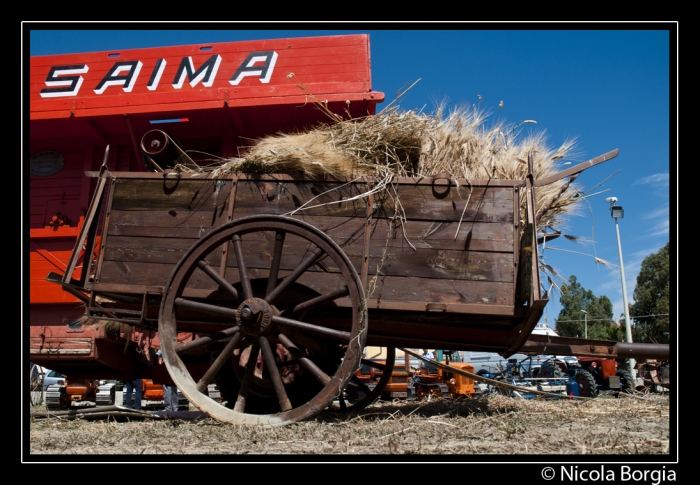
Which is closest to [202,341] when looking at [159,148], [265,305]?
[265,305]

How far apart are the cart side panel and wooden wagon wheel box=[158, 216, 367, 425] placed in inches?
9.5

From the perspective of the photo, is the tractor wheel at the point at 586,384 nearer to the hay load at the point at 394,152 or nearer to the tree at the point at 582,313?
the hay load at the point at 394,152

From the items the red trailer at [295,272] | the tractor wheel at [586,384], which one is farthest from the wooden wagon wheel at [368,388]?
the tractor wheel at [586,384]

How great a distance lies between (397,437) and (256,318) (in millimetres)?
1181

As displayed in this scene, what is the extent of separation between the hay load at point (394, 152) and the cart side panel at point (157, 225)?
210 millimetres

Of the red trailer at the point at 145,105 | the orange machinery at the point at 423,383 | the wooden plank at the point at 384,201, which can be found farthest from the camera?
the orange machinery at the point at 423,383

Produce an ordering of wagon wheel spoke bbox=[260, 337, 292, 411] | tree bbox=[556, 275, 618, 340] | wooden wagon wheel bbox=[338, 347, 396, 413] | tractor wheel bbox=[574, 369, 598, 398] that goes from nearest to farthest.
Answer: wagon wheel spoke bbox=[260, 337, 292, 411] → wooden wagon wheel bbox=[338, 347, 396, 413] → tractor wheel bbox=[574, 369, 598, 398] → tree bbox=[556, 275, 618, 340]

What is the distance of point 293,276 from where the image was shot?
343 cm

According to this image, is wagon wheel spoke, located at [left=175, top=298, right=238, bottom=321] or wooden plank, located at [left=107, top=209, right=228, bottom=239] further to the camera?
wooden plank, located at [left=107, top=209, right=228, bottom=239]

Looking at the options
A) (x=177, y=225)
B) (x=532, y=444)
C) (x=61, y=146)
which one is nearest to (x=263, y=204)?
(x=177, y=225)

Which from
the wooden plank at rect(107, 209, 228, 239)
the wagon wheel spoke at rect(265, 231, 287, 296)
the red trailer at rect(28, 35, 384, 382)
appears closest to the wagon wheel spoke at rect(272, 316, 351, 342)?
the wagon wheel spoke at rect(265, 231, 287, 296)

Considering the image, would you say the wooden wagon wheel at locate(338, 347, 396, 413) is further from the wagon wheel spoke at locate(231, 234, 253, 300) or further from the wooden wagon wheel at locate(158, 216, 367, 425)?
the wagon wheel spoke at locate(231, 234, 253, 300)

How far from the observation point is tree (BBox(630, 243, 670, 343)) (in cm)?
3531

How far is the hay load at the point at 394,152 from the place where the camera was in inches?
151
